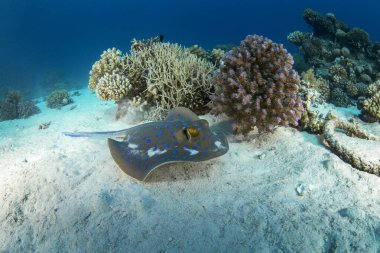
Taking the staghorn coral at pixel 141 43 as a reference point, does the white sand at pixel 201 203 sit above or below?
below

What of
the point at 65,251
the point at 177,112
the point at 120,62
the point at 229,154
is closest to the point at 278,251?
the point at 229,154

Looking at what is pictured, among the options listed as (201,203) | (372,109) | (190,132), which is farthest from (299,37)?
(201,203)

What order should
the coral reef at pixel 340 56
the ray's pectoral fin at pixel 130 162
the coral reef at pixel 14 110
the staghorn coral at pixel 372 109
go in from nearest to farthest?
the ray's pectoral fin at pixel 130 162 → the staghorn coral at pixel 372 109 → the coral reef at pixel 340 56 → the coral reef at pixel 14 110

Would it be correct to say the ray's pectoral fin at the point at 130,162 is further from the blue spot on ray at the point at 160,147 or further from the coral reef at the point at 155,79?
the coral reef at the point at 155,79

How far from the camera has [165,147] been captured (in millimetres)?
3814

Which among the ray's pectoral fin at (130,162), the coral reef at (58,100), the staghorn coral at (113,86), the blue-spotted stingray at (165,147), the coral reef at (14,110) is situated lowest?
the coral reef at (14,110)

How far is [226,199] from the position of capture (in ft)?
11.3

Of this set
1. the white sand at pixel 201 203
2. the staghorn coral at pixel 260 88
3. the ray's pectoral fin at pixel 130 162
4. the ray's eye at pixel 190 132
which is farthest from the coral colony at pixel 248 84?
the ray's pectoral fin at pixel 130 162

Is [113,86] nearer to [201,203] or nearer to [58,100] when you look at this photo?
[201,203]

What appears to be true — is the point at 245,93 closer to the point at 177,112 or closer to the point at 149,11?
the point at 177,112

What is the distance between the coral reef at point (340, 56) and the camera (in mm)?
9328

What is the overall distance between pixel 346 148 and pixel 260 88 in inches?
74.8

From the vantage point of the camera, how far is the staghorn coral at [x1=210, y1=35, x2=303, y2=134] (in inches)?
184

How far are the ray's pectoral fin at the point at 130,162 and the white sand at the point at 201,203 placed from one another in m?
0.31
